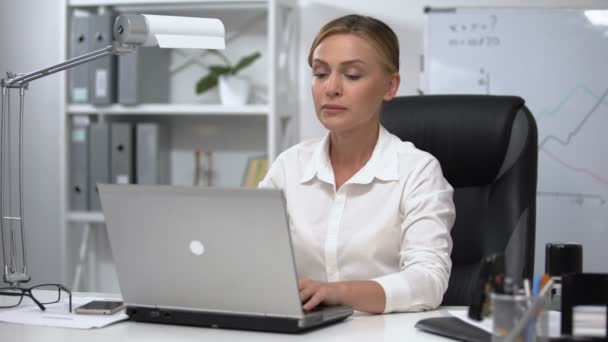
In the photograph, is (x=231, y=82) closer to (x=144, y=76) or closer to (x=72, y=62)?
(x=144, y=76)

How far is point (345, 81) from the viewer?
1.70 m

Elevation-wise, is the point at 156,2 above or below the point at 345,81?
above

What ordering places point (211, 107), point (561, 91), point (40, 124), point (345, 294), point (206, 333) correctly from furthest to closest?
point (40, 124) < point (211, 107) < point (561, 91) < point (345, 294) < point (206, 333)

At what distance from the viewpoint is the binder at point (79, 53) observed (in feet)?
11.1

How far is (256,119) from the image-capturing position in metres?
3.59

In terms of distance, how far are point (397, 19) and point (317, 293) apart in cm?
221

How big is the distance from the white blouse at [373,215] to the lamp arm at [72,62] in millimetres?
460

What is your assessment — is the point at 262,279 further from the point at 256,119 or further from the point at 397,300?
the point at 256,119

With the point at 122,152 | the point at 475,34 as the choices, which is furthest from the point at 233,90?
the point at 475,34

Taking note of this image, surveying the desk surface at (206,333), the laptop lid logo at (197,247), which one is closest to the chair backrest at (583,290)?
the desk surface at (206,333)

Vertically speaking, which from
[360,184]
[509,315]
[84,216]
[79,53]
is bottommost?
[84,216]

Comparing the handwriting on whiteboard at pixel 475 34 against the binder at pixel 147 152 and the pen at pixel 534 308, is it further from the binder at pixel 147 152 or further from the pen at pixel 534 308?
the pen at pixel 534 308

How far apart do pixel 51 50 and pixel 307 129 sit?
1195mm

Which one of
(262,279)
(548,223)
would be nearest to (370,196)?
(262,279)
